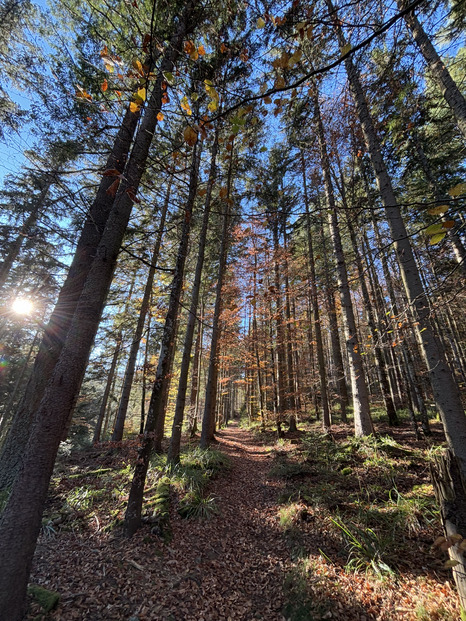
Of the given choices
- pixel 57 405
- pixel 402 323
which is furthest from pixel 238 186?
pixel 57 405

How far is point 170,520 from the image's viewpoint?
4633mm

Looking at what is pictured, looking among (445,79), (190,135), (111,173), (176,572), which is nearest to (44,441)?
(176,572)

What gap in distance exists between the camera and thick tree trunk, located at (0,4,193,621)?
2.54 m

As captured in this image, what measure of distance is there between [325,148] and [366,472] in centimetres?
953

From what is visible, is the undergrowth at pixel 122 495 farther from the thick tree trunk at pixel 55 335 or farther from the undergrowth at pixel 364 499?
the undergrowth at pixel 364 499

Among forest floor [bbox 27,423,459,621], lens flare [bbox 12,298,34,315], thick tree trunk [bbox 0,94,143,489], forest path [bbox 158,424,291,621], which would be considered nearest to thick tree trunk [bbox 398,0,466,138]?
thick tree trunk [bbox 0,94,143,489]

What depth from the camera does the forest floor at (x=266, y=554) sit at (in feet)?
9.59

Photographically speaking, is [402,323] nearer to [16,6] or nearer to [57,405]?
[57,405]

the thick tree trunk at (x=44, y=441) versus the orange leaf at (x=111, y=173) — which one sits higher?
the orange leaf at (x=111, y=173)

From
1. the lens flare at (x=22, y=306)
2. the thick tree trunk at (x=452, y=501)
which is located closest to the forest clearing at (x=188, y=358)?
the thick tree trunk at (x=452, y=501)

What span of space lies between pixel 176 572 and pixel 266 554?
1.50 meters

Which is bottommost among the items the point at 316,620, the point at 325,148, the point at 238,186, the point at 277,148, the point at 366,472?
the point at 316,620

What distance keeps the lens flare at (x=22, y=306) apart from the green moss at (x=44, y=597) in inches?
472

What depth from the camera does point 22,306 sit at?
41.7 ft
